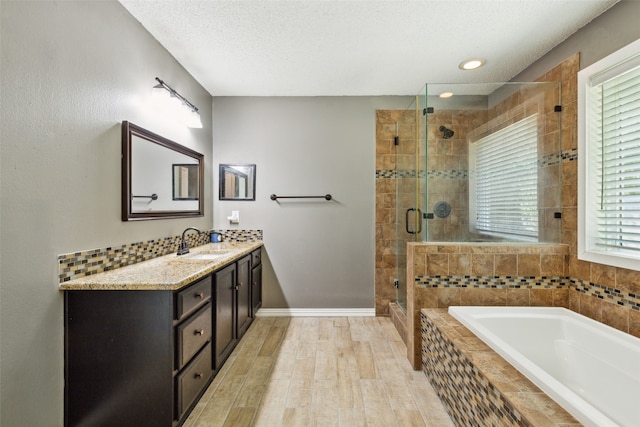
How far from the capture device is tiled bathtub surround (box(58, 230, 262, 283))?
1440mm

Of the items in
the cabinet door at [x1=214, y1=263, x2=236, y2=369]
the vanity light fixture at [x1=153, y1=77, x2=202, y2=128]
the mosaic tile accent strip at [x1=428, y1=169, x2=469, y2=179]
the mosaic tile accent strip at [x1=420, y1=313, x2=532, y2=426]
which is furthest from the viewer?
the mosaic tile accent strip at [x1=428, y1=169, x2=469, y2=179]

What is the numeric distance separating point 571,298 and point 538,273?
10.4 inches

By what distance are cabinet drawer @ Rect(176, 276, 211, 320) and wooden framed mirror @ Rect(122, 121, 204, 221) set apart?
651 mm

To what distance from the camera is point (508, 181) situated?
7.43 feet

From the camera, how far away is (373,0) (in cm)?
173

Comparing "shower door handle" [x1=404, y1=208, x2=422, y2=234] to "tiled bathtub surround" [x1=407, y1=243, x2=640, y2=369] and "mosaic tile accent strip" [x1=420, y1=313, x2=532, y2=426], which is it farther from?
"mosaic tile accent strip" [x1=420, y1=313, x2=532, y2=426]

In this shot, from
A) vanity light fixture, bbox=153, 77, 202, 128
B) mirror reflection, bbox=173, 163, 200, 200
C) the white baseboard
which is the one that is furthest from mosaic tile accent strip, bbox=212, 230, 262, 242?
vanity light fixture, bbox=153, 77, 202, 128

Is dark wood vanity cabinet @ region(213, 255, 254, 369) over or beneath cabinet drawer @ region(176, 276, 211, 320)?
beneath

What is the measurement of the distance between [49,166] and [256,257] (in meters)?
1.89

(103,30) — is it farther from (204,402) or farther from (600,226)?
(600,226)

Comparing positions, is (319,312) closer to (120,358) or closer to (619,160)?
(120,358)

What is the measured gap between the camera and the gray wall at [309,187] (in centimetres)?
321

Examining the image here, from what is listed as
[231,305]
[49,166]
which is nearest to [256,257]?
[231,305]

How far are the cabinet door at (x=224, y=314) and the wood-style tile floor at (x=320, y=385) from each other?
0.48ft
